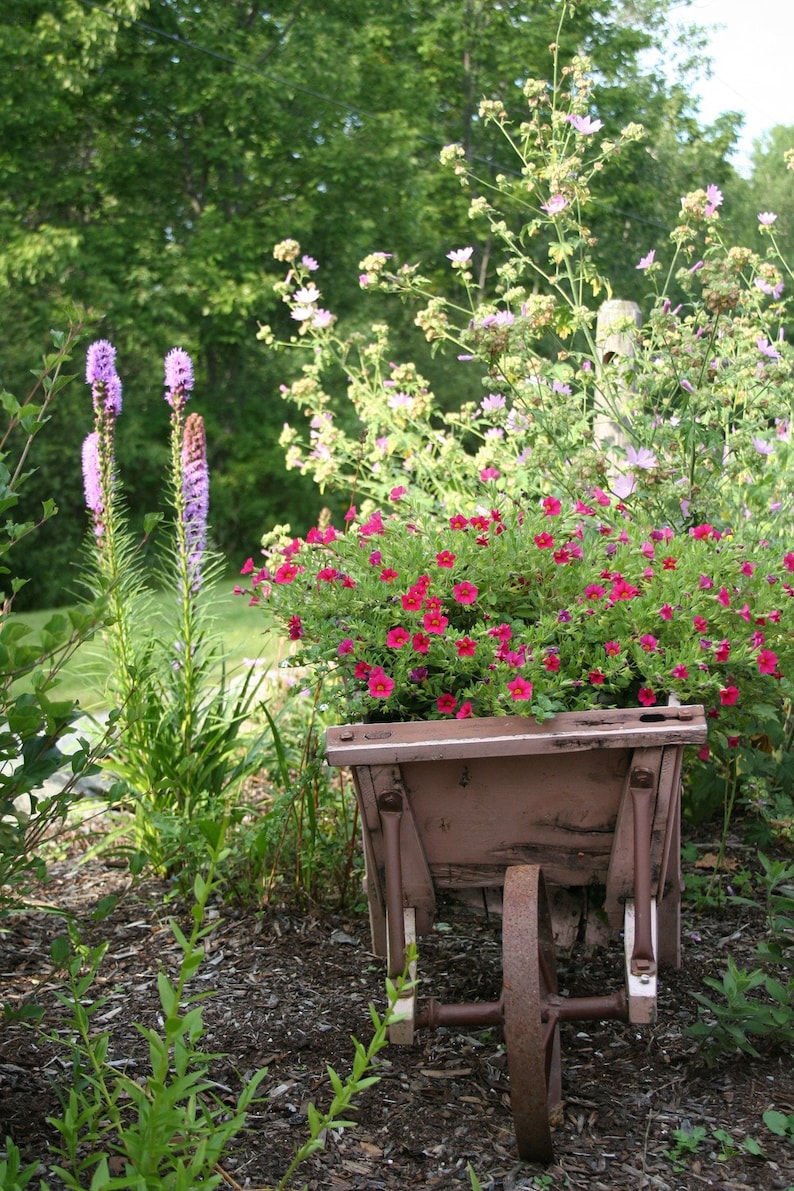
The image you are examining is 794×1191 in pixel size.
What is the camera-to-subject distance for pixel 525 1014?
1.84m

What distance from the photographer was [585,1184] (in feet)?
6.47

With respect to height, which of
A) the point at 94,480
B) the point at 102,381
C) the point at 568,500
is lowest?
the point at 568,500

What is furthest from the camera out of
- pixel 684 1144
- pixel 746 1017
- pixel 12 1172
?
pixel 746 1017

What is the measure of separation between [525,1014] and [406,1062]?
0.62 m

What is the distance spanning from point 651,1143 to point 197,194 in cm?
1569

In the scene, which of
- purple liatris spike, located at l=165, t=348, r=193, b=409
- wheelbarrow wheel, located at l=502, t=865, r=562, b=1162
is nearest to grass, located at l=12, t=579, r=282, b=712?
purple liatris spike, located at l=165, t=348, r=193, b=409

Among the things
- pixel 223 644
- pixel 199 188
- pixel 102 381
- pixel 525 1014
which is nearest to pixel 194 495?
pixel 102 381

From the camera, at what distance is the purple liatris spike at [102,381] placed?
3199 millimetres

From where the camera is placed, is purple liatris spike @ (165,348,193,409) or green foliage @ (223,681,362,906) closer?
green foliage @ (223,681,362,906)

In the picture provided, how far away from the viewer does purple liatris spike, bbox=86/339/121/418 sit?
10.5 ft

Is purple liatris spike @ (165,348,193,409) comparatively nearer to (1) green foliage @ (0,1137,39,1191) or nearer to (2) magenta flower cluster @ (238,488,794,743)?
(2) magenta flower cluster @ (238,488,794,743)

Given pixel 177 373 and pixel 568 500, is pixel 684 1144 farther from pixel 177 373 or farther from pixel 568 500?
pixel 177 373

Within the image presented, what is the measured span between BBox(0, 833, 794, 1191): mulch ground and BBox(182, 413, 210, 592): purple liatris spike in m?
0.95

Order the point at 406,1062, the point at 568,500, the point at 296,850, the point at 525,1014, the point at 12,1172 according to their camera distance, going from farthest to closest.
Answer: the point at 568,500
the point at 296,850
the point at 406,1062
the point at 525,1014
the point at 12,1172
